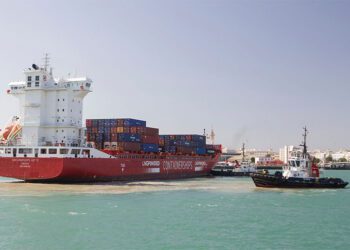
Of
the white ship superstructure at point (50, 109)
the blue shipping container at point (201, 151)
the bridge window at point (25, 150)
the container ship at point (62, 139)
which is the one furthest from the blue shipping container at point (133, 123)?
the blue shipping container at point (201, 151)

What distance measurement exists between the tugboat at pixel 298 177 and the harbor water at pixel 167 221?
23.9 feet

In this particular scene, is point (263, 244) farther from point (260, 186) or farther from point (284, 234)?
point (260, 186)

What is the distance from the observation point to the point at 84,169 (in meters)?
41.5

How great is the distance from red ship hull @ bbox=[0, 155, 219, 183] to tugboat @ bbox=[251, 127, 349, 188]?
14508mm

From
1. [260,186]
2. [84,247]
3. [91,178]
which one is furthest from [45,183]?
[84,247]

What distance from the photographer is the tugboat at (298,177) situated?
1593 inches

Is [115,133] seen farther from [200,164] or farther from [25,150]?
[200,164]

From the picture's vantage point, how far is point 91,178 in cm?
4284

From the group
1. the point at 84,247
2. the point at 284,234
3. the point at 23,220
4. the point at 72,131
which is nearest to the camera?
the point at 84,247

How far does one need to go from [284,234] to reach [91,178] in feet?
88.2

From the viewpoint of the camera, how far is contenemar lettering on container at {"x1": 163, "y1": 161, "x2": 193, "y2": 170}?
57.2 m

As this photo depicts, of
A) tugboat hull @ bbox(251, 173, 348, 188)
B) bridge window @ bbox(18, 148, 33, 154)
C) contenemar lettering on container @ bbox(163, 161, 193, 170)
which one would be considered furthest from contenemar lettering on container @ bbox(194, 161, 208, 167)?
bridge window @ bbox(18, 148, 33, 154)

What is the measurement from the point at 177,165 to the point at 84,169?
2056 cm

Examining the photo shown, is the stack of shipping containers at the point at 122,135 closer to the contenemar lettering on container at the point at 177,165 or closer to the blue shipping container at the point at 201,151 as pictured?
the contenemar lettering on container at the point at 177,165
